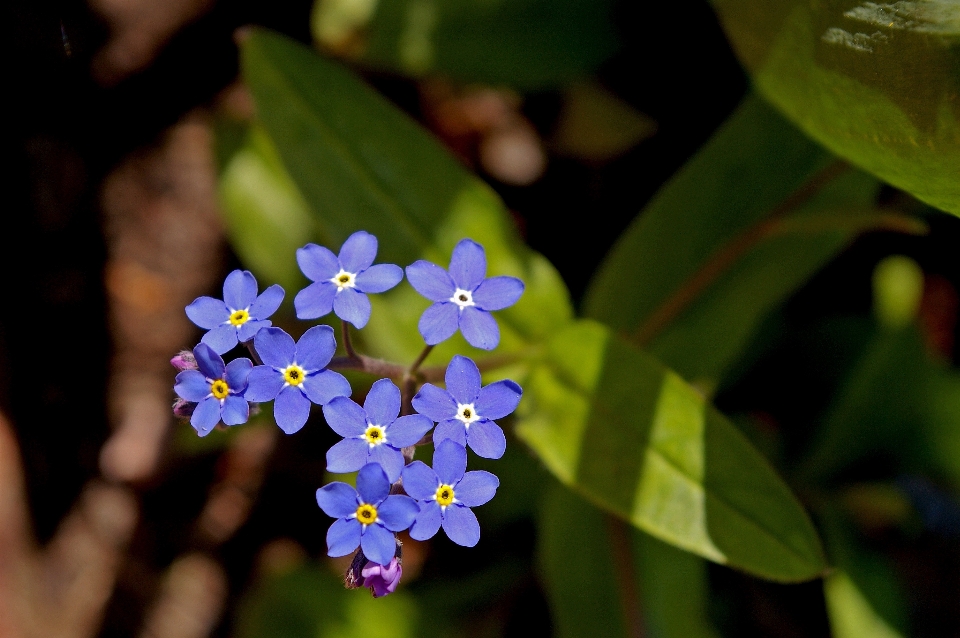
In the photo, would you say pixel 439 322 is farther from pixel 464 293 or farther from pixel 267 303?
pixel 267 303

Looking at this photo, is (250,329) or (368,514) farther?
(250,329)

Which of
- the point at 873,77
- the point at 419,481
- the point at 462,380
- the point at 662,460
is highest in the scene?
the point at 873,77

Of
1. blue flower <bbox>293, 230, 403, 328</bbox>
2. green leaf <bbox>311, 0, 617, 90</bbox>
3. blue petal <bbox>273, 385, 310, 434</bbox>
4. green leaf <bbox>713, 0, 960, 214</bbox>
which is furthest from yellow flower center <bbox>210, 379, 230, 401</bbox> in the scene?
green leaf <bbox>311, 0, 617, 90</bbox>

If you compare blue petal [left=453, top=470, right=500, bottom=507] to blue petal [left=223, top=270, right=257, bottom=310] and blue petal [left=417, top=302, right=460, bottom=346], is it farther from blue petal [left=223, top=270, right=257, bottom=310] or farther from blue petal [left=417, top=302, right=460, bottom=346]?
blue petal [left=223, top=270, right=257, bottom=310]

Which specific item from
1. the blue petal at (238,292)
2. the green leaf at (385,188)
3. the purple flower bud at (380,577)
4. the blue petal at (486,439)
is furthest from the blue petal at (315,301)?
the green leaf at (385,188)

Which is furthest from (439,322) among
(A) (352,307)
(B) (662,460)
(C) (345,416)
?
(B) (662,460)

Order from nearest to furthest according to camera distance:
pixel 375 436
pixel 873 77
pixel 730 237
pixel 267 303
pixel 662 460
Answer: pixel 375 436 < pixel 267 303 < pixel 873 77 < pixel 662 460 < pixel 730 237
